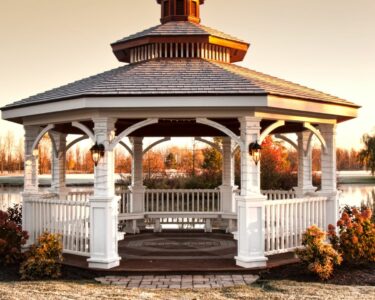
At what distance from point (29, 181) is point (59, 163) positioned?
1399mm

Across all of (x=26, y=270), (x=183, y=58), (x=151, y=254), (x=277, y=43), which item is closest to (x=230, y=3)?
(x=277, y=43)

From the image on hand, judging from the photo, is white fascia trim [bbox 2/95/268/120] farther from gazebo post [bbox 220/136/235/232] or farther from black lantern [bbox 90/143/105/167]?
gazebo post [bbox 220/136/235/232]

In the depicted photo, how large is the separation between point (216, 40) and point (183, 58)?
3.29ft

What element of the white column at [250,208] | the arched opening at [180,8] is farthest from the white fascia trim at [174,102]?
the arched opening at [180,8]

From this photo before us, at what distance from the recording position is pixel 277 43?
14.2 m

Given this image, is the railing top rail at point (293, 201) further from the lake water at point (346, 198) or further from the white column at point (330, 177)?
the lake water at point (346, 198)

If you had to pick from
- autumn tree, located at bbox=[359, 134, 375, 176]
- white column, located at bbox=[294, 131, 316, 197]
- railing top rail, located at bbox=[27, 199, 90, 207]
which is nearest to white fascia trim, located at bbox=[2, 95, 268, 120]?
railing top rail, located at bbox=[27, 199, 90, 207]

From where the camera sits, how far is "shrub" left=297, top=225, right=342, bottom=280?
739 centimetres

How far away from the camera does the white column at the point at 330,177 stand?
9531 mm

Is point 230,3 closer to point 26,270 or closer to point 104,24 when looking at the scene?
point 104,24

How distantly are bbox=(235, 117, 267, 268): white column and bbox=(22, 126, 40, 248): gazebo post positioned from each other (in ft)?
14.4

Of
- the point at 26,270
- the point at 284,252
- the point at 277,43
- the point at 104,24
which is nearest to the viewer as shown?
the point at 26,270

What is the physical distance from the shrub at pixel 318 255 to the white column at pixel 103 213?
327 cm

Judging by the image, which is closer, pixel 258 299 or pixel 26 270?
pixel 258 299
